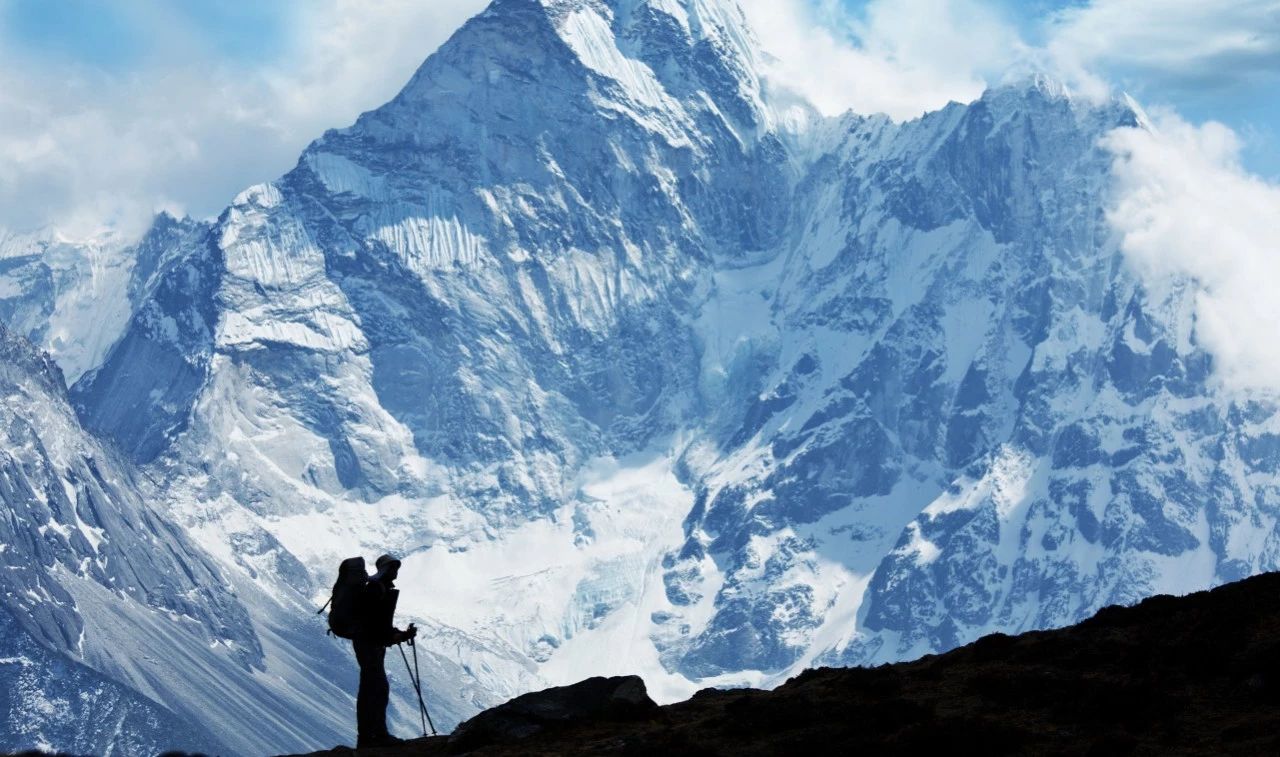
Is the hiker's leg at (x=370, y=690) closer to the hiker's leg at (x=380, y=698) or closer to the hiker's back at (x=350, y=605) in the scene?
the hiker's leg at (x=380, y=698)

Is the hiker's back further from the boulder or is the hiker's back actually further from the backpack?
the boulder

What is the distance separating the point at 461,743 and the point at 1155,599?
48.4ft

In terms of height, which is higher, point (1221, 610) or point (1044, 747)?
point (1221, 610)

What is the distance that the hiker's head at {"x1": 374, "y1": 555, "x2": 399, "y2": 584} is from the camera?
143ft

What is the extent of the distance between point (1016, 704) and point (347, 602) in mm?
12048

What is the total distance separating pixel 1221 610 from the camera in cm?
4322

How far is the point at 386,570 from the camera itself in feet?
144

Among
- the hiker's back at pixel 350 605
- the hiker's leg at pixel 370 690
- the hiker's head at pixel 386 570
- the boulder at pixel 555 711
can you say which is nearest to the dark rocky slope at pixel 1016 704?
the boulder at pixel 555 711

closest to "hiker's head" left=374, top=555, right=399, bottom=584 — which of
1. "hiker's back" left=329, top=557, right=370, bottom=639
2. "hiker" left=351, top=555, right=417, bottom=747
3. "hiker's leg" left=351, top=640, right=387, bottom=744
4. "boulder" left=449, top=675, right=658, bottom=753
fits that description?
"hiker" left=351, top=555, right=417, bottom=747

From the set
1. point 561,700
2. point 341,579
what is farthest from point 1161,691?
point 341,579

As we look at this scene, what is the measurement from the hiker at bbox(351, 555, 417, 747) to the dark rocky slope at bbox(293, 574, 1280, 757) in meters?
1.41

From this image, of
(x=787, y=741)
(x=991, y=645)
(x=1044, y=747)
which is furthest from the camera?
(x=991, y=645)

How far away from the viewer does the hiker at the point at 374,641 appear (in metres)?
43.6

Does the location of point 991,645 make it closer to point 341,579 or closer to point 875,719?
point 875,719
